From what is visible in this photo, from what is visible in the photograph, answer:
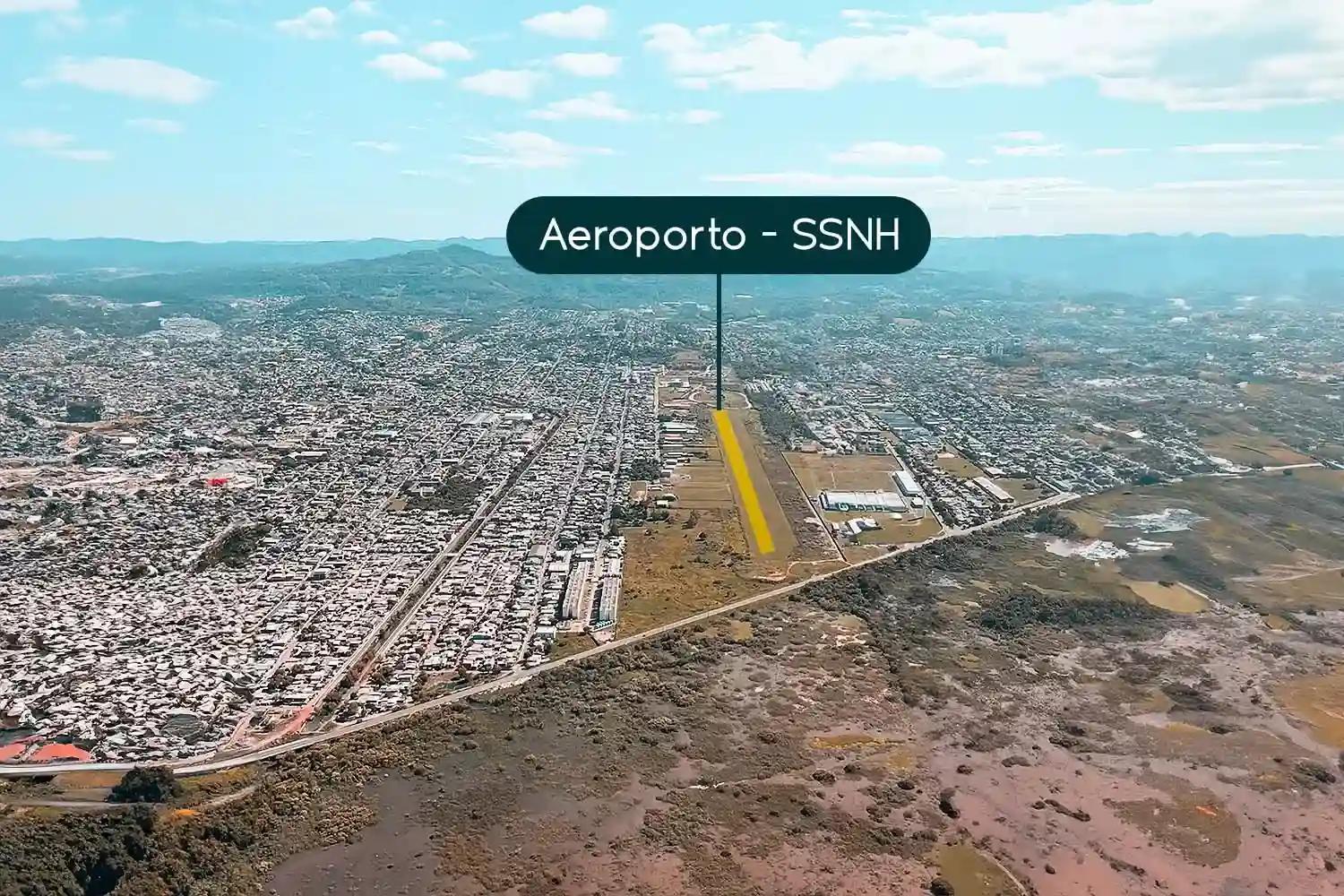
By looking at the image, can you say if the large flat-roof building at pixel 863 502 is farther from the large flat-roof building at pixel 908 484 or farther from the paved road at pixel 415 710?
the paved road at pixel 415 710

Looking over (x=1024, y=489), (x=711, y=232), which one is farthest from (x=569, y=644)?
(x=1024, y=489)

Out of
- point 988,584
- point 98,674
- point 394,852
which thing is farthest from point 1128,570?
point 98,674

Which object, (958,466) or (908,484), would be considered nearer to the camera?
(908,484)

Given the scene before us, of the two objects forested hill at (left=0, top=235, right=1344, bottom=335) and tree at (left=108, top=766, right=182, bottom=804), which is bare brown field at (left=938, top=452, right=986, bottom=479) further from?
forested hill at (left=0, top=235, right=1344, bottom=335)

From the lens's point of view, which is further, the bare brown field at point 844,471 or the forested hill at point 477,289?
the forested hill at point 477,289

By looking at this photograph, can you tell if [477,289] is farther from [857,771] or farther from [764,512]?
[857,771]

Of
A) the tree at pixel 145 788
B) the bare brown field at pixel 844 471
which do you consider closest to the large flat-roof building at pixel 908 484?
the bare brown field at pixel 844 471
